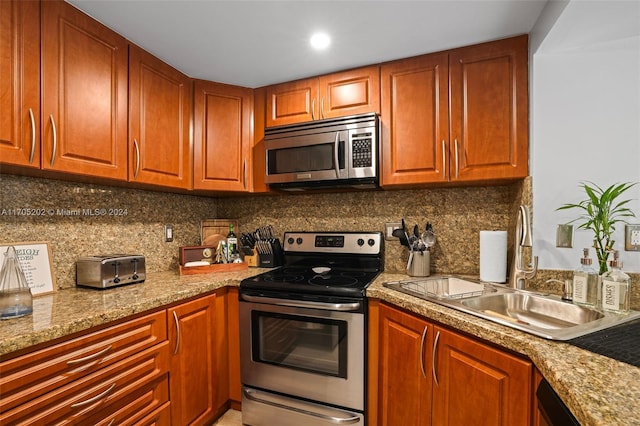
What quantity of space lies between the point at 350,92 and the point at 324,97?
0.57ft

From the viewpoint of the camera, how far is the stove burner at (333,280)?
1703 mm

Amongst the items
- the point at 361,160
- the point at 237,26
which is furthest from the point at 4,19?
the point at 361,160

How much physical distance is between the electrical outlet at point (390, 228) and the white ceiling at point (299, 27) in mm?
1056

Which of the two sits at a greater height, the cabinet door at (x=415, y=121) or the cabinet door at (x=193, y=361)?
the cabinet door at (x=415, y=121)

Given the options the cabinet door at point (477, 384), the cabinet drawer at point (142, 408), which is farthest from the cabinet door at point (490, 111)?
the cabinet drawer at point (142, 408)

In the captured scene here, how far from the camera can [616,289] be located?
44.4 inches

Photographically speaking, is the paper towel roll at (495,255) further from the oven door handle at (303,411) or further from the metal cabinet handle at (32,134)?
the metal cabinet handle at (32,134)

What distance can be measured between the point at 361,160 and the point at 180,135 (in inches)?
45.9

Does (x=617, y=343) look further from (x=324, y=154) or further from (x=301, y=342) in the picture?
(x=324, y=154)

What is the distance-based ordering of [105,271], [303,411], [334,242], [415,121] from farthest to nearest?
[334,242] < [415,121] < [303,411] < [105,271]

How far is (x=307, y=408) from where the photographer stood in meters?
1.66

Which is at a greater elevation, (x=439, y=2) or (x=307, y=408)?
(x=439, y=2)

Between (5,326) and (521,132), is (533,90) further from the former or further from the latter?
(5,326)

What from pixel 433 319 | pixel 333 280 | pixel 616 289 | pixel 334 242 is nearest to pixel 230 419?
pixel 333 280
